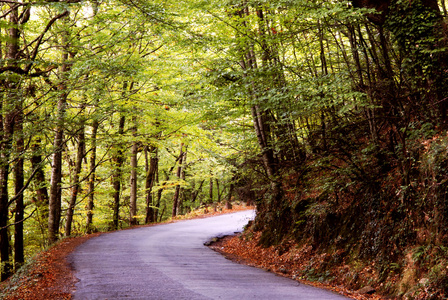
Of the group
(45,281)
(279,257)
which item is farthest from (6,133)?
(279,257)

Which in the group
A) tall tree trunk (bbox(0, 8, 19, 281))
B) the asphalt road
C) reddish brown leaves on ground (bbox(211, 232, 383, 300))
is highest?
tall tree trunk (bbox(0, 8, 19, 281))

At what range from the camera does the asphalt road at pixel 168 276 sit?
6.46 m

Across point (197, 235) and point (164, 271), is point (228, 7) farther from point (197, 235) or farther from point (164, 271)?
point (197, 235)

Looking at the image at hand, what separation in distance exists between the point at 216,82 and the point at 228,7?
10.6 ft

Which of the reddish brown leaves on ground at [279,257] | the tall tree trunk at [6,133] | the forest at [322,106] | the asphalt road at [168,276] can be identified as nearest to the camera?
the asphalt road at [168,276]

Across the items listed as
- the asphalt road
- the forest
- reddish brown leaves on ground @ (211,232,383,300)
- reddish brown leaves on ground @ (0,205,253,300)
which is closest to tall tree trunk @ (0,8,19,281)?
the forest

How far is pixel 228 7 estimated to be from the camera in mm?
11469

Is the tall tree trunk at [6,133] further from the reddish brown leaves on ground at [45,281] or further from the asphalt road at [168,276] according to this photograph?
the asphalt road at [168,276]

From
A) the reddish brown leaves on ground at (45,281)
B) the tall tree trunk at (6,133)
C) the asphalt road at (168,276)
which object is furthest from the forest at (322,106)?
the asphalt road at (168,276)

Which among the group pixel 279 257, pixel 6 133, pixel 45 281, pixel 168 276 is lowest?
pixel 279 257

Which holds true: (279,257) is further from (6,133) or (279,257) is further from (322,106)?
(6,133)

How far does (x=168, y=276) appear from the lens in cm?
793

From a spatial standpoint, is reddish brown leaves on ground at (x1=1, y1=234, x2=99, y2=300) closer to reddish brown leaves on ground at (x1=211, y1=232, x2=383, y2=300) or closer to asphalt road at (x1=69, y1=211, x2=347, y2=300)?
asphalt road at (x1=69, y1=211, x2=347, y2=300)

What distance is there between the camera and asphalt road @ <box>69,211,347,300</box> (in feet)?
21.2
